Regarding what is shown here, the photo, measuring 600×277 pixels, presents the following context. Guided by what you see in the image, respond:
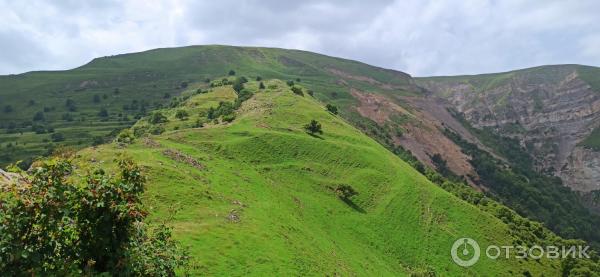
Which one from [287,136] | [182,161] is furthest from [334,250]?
[287,136]

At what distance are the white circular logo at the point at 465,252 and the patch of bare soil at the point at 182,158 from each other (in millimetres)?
46888

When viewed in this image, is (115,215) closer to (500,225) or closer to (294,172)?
(294,172)

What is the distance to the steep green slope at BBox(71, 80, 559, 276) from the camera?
4878cm

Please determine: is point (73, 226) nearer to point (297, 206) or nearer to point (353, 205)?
point (297, 206)

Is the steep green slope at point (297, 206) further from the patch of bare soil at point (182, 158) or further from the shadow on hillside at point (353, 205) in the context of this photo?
the shadow on hillside at point (353, 205)

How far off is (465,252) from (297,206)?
33.7m

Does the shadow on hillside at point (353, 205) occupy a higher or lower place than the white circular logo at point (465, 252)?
higher

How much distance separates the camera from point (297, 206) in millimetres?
74750

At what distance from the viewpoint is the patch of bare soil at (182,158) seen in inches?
2869

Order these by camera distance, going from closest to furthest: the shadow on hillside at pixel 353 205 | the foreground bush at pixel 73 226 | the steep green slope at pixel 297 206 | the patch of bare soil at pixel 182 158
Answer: the foreground bush at pixel 73 226 < the steep green slope at pixel 297 206 < the patch of bare soil at pixel 182 158 < the shadow on hillside at pixel 353 205

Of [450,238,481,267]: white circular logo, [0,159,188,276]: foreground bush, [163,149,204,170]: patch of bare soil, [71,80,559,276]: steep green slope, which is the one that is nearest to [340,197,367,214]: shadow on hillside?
[71,80,559,276]: steep green slope

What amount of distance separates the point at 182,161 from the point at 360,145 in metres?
52.8

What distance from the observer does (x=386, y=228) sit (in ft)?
271

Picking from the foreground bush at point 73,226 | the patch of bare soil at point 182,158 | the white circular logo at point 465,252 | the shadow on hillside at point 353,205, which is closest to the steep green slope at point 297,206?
the patch of bare soil at point 182,158
